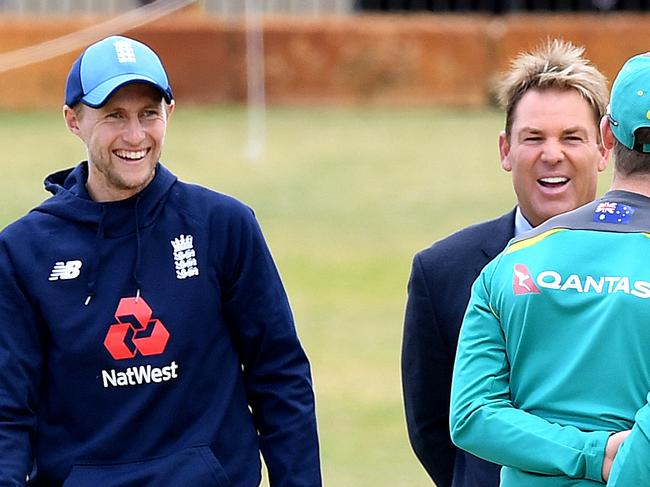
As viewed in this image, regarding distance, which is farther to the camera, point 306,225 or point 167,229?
point 306,225

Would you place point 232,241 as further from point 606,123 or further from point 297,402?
point 606,123

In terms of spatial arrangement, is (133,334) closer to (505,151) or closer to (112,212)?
(112,212)

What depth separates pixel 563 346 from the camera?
327 centimetres

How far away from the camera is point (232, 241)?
421 centimetres

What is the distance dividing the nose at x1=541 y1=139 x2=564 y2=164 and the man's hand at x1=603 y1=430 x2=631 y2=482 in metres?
A: 1.25

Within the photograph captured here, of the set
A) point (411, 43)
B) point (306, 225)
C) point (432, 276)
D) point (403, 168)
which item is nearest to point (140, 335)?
point (432, 276)

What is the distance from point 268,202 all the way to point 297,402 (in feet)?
36.5

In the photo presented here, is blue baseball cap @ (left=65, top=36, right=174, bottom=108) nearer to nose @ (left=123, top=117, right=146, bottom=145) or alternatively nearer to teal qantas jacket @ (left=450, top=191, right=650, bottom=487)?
nose @ (left=123, top=117, right=146, bottom=145)

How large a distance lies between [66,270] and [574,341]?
1.53m

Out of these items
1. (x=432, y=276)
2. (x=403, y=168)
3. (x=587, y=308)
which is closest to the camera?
(x=587, y=308)

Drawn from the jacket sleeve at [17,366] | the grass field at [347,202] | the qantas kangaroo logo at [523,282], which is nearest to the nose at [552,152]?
the qantas kangaroo logo at [523,282]

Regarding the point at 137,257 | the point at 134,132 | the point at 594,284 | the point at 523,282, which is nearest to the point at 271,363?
the point at 137,257

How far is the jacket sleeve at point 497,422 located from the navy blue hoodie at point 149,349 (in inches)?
35.1

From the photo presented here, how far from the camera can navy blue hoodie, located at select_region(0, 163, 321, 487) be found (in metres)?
4.08
